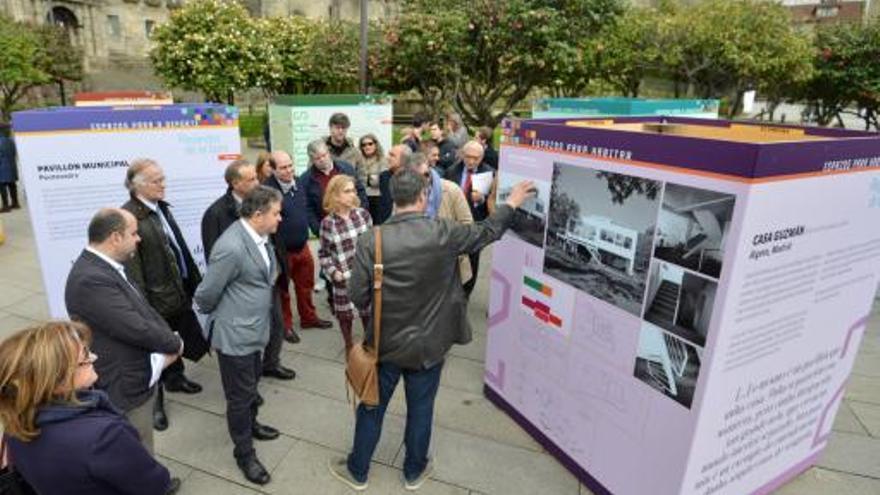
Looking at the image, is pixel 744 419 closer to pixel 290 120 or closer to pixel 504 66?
pixel 290 120

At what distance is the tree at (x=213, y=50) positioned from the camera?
16750 millimetres

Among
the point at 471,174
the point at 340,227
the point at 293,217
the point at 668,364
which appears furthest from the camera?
the point at 471,174

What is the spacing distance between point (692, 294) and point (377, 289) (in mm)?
1569

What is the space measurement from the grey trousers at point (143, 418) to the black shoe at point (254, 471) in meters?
0.62

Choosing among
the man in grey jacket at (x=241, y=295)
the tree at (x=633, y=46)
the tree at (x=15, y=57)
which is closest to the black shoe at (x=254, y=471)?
the man in grey jacket at (x=241, y=295)

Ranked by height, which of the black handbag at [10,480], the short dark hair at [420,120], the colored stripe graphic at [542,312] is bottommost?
the colored stripe graphic at [542,312]

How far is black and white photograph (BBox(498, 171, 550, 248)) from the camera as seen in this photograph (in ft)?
11.7

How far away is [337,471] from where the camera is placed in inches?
142

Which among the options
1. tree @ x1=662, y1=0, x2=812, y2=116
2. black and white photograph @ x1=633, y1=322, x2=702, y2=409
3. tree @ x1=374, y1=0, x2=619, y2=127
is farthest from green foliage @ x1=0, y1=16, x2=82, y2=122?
tree @ x1=662, y1=0, x2=812, y2=116

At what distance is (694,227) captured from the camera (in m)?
2.54

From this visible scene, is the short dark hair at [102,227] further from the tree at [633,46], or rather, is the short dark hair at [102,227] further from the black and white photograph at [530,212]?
the tree at [633,46]

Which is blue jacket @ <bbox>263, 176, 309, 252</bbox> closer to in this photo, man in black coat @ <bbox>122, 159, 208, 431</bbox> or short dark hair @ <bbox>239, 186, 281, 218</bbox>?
man in black coat @ <bbox>122, 159, 208, 431</bbox>

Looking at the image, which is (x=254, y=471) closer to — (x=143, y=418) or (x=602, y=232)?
(x=143, y=418)

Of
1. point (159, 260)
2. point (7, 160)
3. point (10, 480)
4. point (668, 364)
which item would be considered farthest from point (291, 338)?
point (7, 160)
